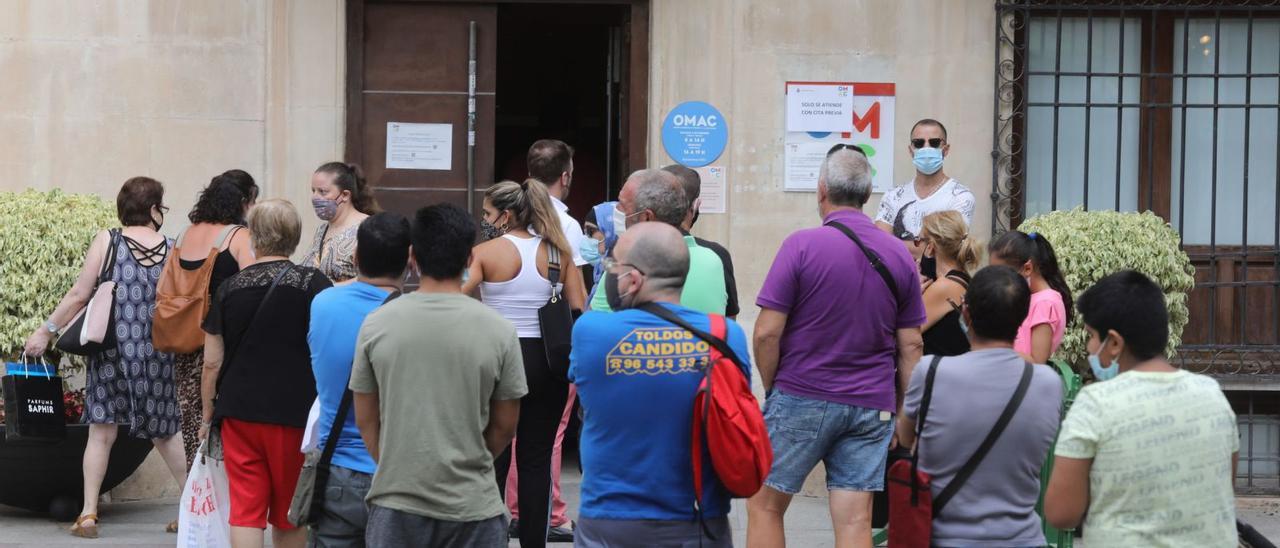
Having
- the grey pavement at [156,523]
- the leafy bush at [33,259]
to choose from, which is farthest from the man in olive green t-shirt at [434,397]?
the leafy bush at [33,259]

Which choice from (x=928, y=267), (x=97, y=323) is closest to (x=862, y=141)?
(x=928, y=267)

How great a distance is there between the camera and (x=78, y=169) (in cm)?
898

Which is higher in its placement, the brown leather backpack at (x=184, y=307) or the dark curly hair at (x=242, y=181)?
the dark curly hair at (x=242, y=181)

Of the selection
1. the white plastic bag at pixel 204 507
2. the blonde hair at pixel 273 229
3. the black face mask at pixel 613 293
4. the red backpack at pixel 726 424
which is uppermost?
the blonde hair at pixel 273 229

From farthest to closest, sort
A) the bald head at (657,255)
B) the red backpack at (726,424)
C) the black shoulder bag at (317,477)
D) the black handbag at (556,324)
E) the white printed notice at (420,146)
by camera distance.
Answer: the white printed notice at (420,146), the black handbag at (556,324), the black shoulder bag at (317,477), the bald head at (657,255), the red backpack at (726,424)

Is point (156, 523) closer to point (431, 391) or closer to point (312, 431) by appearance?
point (312, 431)

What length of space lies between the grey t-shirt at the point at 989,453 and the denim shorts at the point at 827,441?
50.4 inches

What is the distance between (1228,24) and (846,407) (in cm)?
483

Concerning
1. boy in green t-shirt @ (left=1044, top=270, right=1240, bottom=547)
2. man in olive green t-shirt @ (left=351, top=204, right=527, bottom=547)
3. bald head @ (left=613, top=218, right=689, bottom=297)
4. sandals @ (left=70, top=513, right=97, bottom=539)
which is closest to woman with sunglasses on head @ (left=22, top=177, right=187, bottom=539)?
sandals @ (left=70, top=513, right=97, bottom=539)

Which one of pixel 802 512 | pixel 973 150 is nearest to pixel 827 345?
pixel 802 512

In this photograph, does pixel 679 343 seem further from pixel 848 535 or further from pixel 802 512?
pixel 802 512

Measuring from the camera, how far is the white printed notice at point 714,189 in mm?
9047

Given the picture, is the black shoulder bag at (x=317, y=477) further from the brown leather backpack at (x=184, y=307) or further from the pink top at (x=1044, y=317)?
the pink top at (x=1044, y=317)

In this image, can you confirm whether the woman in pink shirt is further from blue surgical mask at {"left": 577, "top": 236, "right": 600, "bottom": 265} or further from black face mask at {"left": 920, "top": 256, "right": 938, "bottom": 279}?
blue surgical mask at {"left": 577, "top": 236, "right": 600, "bottom": 265}
